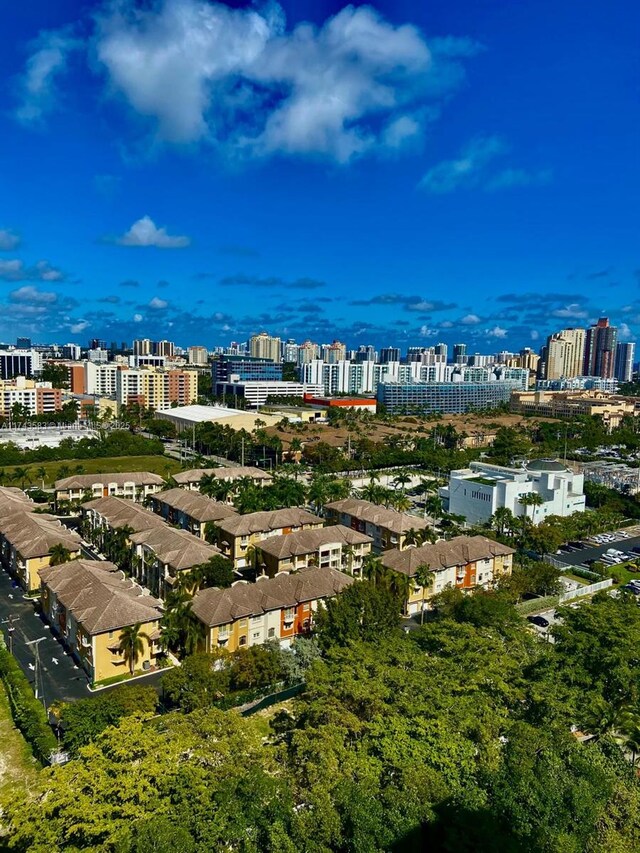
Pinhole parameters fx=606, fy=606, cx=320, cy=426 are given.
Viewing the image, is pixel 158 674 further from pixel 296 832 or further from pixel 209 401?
pixel 209 401

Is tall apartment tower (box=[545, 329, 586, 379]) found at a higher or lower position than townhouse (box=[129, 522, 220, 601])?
higher

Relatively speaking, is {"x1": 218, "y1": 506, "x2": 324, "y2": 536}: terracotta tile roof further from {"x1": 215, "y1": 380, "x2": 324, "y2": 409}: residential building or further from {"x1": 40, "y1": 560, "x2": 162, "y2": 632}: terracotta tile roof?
{"x1": 215, "y1": 380, "x2": 324, "y2": 409}: residential building

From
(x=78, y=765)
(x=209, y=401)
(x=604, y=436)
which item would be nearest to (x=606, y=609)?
(x=78, y=765)

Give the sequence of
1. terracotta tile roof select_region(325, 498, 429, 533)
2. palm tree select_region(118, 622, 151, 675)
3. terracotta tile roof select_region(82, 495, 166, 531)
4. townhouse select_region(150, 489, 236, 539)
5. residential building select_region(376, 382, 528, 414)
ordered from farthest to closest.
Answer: residential building select_region(376, 382, 528, 414) → townhouse select_region(150, 489, 236, 539) → terracotta tile roof select_region(325, 498, 429, 533) → terracotta tile roof select_region(82, 495, 166, 531) → palm tree select_region(118, 622, 151, 675)

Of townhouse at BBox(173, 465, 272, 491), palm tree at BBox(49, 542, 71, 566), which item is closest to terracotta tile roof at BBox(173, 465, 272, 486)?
townhouse at BBox(173, 465, 272, 491)

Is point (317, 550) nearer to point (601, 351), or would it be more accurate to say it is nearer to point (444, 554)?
point (444, 554)
